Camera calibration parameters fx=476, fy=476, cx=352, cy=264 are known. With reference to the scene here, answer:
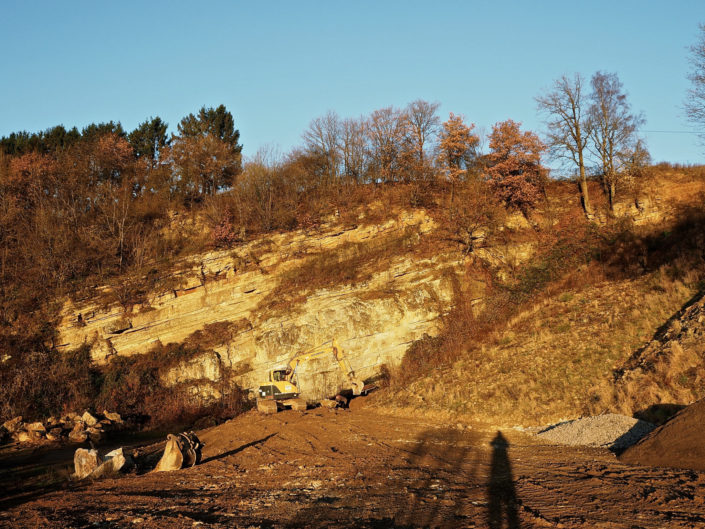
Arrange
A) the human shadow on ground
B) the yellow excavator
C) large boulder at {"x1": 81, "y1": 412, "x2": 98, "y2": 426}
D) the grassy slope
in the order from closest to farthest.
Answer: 1. the human shadow on ground
2. the grassy slope
3. the yellow excavator
4. large boulder at {"x1": 81, "y1": 412, "x2": 98, "y2": 426}

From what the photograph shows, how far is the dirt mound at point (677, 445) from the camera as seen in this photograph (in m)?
8.43

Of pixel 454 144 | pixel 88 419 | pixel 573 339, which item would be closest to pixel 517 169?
pixel 454 144

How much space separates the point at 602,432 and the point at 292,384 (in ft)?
48.2

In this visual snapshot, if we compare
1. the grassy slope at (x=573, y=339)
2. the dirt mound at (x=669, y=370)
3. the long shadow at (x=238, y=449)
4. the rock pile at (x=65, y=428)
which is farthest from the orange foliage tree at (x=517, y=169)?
the rock pile at (x=65, y=428)

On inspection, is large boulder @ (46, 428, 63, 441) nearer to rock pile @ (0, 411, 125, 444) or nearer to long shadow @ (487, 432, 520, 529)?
rock pile @ (0, 411, 125, 444)

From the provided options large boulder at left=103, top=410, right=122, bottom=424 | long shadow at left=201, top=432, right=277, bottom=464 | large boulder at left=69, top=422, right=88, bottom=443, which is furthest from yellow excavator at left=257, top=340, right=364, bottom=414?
large boulder at left=69, top=422, right=88, bottom=443

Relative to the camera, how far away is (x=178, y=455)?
35.7 feet

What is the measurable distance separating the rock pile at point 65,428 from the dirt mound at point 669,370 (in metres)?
19.6

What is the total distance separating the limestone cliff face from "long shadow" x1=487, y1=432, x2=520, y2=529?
45.2 feet

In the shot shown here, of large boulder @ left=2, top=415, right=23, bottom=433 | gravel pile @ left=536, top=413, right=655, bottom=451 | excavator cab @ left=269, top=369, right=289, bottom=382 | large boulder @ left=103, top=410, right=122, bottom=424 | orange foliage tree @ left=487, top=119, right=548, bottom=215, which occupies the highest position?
orange foliage tree @ left=487, top=119, right=548, bottom=215

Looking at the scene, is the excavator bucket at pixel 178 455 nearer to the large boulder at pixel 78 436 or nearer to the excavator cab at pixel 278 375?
the large boulder at pixel 78 436

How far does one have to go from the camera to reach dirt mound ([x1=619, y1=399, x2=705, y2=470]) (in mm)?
8430

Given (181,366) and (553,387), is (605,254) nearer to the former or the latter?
(553,387)

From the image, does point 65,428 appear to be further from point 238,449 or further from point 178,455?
point 178,455
